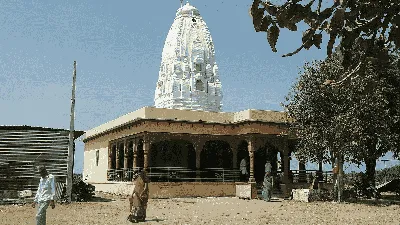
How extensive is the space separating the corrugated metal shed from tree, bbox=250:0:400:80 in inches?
737

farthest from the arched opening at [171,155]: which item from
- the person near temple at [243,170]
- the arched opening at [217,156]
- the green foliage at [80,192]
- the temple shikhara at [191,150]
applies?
the green foliage at [80,192]

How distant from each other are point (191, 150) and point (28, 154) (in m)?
10.6

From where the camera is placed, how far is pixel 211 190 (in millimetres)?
24219

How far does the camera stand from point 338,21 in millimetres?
4086

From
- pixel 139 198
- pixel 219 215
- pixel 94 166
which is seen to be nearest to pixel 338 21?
pixel 139 198

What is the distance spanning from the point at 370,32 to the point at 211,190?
20.2 meters

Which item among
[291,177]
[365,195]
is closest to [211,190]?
[291,177]

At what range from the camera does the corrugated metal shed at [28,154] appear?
2069 cm

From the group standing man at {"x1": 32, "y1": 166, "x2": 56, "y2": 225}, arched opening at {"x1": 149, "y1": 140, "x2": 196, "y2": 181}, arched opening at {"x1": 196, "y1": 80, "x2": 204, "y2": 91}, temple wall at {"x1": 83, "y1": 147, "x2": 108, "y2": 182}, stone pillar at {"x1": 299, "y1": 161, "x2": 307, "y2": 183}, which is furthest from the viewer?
arched opening at {"x1": 196, "y1": 80, "x2": 204, "y2": 91}

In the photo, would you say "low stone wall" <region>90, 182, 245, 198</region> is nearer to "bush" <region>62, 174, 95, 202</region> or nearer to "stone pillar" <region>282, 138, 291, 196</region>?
"bush" <region>62, 174, 95, 202</region>

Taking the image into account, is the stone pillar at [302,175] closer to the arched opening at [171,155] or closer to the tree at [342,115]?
the tree at [342,115]

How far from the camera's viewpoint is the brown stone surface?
13625 mm

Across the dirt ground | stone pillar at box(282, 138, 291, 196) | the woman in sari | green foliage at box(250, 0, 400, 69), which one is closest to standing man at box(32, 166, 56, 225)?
the dirt ground

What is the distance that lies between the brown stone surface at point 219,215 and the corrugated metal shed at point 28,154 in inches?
118
